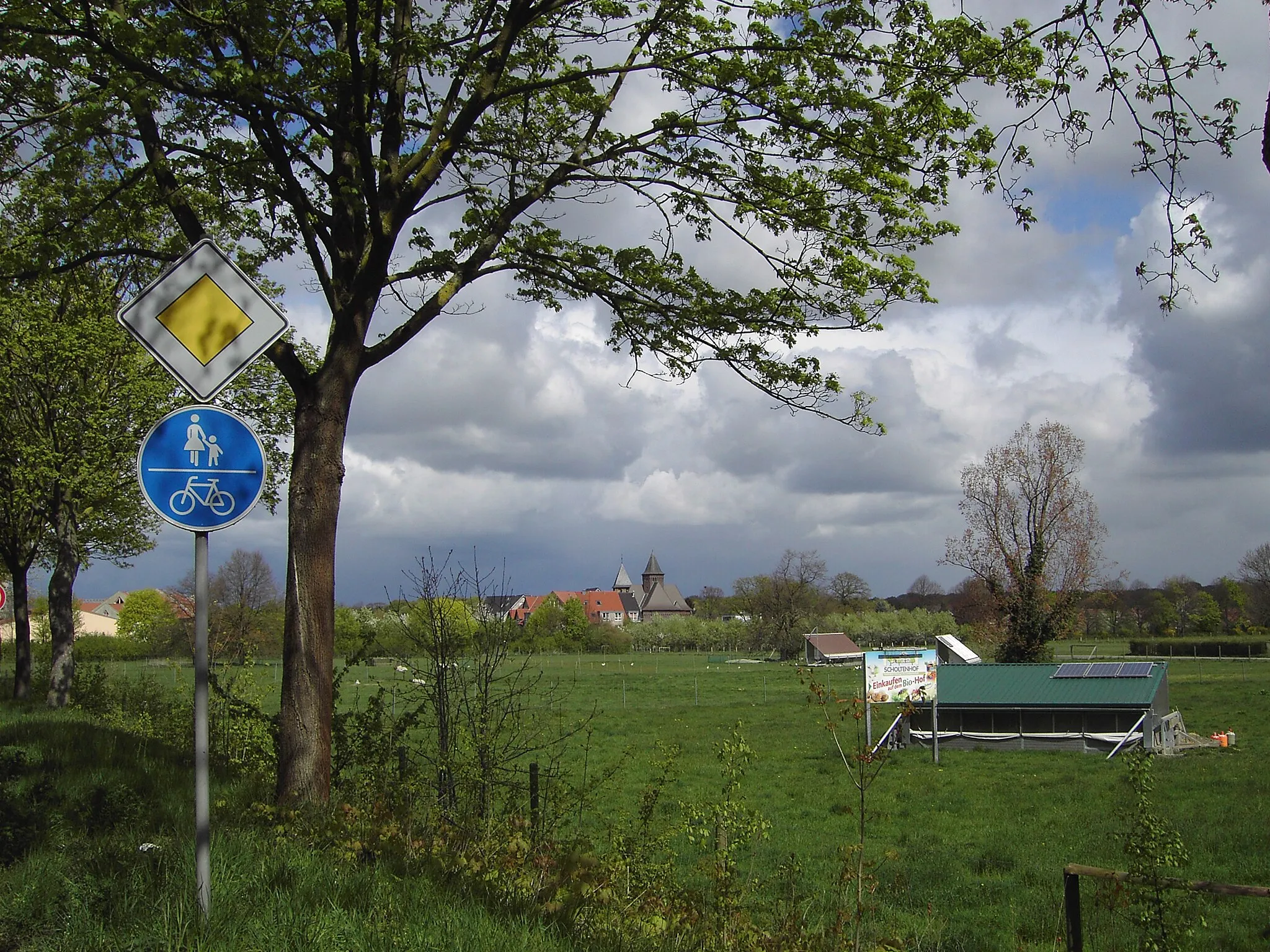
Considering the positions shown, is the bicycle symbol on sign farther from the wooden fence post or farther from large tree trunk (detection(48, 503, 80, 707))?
large tree trunk (detection(48, 503, 80, 707))

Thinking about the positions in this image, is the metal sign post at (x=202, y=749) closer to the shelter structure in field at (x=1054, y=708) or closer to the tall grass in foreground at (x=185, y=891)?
the tall grass in foreground at (x=185, y=891)

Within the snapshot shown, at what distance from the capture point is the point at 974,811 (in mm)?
18188

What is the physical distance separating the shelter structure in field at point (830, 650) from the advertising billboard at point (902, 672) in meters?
43.9

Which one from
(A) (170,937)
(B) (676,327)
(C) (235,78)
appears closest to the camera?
(A) (170,937)

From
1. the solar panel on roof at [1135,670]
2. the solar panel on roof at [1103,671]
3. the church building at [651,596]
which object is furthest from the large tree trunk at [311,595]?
the church building at [651,596]

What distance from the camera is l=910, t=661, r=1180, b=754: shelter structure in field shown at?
25.7 meters

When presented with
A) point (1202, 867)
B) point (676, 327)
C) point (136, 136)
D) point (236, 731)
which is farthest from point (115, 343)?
point (1202, 867)

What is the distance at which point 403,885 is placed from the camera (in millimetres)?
4961

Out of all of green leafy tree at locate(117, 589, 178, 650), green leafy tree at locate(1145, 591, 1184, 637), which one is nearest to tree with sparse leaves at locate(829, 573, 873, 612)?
green leafy tree at locate(1145, 591, 1184, 637)

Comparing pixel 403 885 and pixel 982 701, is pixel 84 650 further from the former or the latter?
pixel 403 885

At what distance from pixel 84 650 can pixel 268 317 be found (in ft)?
191

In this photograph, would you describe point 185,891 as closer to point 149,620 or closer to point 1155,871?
point 1155,871

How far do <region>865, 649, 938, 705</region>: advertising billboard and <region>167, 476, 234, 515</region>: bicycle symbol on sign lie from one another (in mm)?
21265

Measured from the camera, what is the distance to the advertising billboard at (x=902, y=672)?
2445cm
